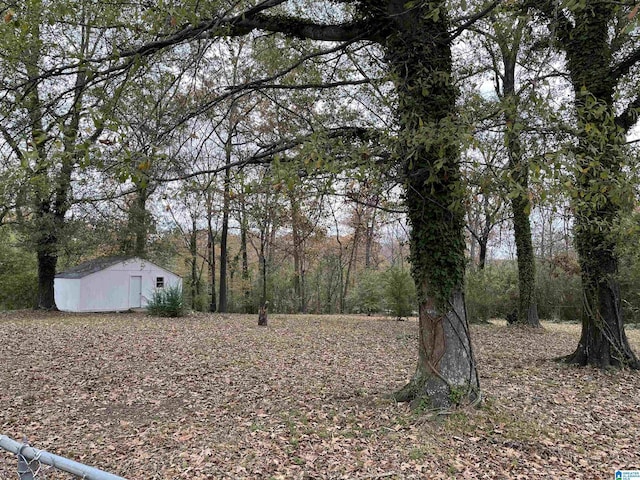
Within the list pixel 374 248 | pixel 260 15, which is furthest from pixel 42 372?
pixel 374 248

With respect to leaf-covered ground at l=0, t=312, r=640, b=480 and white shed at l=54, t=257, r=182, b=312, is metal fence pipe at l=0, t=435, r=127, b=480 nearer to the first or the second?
leaf-covered ground at l=0, t=312, r=640, b=480

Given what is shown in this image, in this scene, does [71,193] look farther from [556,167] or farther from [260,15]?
[556,167]

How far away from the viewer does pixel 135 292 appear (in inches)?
732

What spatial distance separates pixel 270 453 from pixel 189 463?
0.64 m

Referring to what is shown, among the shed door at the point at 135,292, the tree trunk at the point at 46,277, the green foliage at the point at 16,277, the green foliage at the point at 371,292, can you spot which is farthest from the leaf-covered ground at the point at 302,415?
the green foliage at the point at 16,277

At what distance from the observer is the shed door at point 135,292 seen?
18.4 m

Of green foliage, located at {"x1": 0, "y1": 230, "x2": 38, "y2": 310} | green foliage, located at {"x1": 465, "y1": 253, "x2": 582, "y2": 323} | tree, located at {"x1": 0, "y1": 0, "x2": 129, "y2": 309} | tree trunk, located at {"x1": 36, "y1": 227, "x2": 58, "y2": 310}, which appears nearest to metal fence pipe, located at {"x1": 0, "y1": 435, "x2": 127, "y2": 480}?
tree, located at {"x1": 0, "y1": 0, "x2": 129, "y2": 309}

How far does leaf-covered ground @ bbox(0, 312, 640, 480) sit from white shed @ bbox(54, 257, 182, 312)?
9.81 m

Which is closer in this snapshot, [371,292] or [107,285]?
[371,292]

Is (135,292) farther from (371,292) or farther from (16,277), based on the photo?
(371,292)

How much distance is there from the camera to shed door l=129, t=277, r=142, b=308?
18.4 m

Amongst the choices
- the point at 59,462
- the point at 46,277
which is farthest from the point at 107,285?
the point at 59,462

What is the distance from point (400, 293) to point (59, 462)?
42.0ft

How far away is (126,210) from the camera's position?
586 inches
